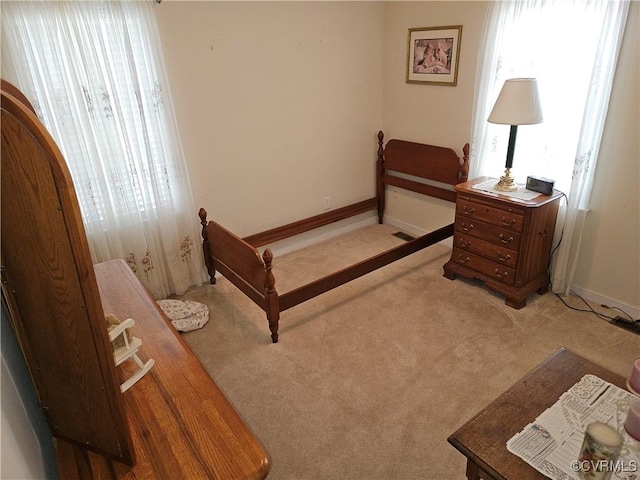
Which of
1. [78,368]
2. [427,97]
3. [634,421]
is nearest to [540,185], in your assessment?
[427,97]

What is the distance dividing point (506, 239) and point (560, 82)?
108 centimetres

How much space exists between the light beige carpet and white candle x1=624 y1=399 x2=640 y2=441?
0.30 m

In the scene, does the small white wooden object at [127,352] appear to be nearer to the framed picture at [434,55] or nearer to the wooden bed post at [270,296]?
the wooden bed post at [270,296]

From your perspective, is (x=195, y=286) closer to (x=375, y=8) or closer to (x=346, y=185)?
(x=346, y=185)

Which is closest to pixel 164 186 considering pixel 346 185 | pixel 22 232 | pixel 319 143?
pixel 319 143

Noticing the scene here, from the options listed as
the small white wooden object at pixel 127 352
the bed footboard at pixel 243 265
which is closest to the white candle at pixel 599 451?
the small white wooden object at pixel 127 352

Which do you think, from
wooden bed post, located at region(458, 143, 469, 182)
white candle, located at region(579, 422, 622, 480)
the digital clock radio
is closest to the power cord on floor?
the digital clock radio

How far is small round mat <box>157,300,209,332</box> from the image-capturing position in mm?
2832

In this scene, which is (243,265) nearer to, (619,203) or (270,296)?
(270,296)

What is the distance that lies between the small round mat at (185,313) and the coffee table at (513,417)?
6.43 feet

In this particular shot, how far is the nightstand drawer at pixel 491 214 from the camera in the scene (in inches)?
107

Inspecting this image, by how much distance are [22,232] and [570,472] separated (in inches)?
63.0

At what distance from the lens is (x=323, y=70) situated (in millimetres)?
3574

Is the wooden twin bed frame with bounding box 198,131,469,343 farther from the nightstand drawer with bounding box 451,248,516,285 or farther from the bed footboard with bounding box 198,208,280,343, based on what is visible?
the nightstand drawer with bounding box 451,248,516,285
